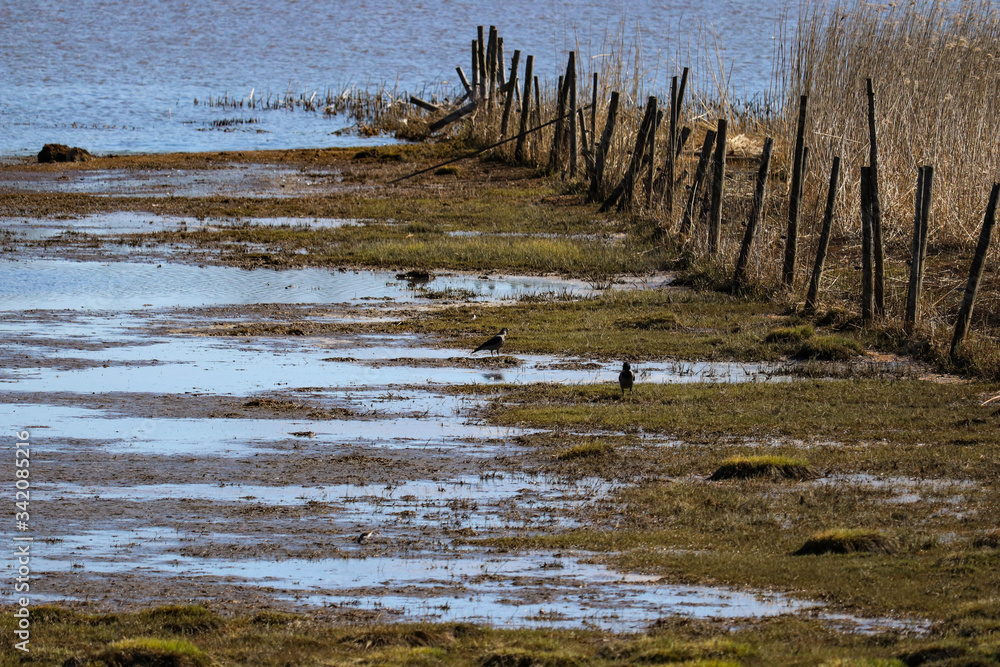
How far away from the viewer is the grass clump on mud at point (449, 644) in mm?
5785

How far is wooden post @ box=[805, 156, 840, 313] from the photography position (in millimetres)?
13789

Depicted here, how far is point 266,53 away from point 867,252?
46076mm

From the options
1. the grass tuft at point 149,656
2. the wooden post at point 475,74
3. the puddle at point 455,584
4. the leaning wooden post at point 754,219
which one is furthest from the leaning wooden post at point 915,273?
the wooden post at point 475,74

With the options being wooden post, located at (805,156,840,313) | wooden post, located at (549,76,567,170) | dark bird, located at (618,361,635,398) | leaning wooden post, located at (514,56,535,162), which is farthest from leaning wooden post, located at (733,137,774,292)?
leaning wooden post, located at (514,56,535,162)

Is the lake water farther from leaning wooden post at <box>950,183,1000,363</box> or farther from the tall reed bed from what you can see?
leaning wooden post at <box>950,183,1000,363</box>

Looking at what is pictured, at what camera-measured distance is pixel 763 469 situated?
891 cm

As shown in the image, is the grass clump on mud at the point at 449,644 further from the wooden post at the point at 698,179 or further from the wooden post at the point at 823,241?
the wooden post at the point at 698,179

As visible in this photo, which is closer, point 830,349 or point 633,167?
point 830,349

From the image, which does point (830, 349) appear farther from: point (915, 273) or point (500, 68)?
point (500, 68)

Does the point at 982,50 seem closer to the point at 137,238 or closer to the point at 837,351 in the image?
the point at 837,351

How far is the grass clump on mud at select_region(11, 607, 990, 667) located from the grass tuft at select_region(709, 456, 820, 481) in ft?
8.29

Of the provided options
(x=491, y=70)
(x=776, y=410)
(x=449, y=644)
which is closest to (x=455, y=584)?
(x=449, y=644)

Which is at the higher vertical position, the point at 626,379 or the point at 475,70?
the point at 475,70

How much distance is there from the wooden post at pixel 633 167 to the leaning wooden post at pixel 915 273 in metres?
7.97
